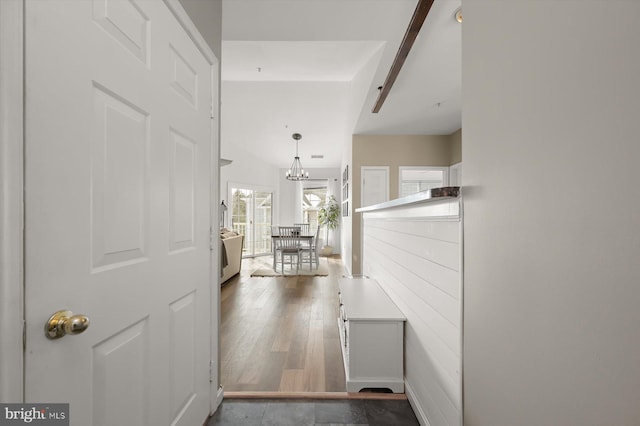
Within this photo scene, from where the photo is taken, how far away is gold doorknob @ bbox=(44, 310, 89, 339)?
0.64 m

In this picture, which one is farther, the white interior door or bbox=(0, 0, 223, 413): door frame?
the white interior door

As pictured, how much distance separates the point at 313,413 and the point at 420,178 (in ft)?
16.3

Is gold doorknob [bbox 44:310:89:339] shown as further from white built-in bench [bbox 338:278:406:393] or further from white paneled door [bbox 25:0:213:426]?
white built-in bench [bbox 338:278:406:393]

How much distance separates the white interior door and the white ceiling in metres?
0.70

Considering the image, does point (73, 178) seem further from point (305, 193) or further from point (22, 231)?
point (305, 193)

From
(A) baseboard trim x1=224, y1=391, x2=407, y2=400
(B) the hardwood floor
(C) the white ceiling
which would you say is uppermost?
(C) the white ceiling

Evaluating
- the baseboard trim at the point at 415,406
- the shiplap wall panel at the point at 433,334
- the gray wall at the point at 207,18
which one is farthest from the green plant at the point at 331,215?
the gray wall at the point at 207,18

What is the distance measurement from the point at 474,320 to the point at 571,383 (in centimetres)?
37

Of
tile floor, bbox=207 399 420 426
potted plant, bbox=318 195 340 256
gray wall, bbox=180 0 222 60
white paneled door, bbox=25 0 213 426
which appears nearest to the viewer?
white paneled door, bbox=25 0 213 426

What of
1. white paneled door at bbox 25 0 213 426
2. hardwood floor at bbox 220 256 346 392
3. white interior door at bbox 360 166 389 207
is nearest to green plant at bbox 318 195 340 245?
white interior door at bbox 360 166 389 207

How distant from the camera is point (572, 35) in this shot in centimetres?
59

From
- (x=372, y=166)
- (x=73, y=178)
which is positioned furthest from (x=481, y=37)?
(x=372, y=166)

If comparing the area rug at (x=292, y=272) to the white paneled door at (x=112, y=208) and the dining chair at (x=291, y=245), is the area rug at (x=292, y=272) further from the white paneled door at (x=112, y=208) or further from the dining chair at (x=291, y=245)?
the white paneled door at (x=112, y=208)

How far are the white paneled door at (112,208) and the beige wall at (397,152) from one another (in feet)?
13.4
